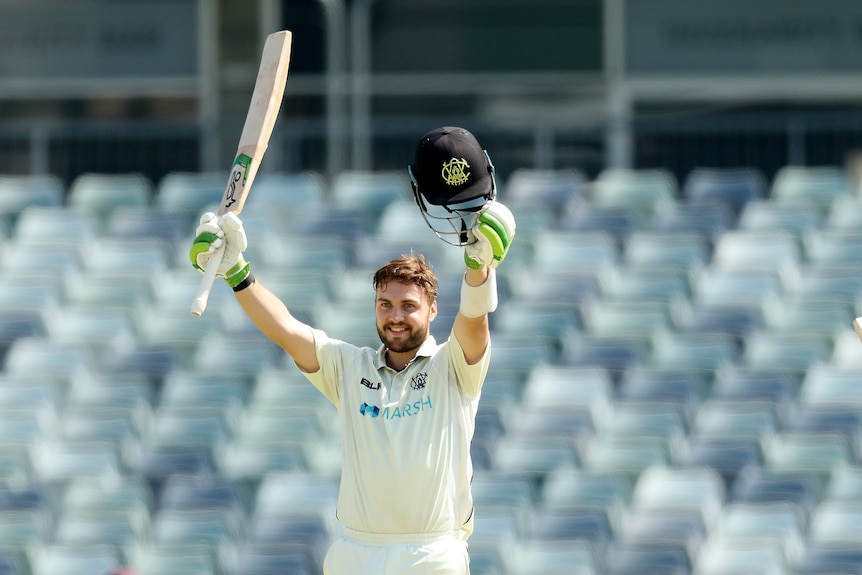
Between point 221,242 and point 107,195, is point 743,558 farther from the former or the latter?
point 107,195

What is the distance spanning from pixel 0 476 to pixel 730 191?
436cm

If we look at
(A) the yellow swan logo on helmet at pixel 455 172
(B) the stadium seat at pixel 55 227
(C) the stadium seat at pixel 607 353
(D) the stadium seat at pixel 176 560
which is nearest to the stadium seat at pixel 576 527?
(C) the stadium seat at pixel 607 353

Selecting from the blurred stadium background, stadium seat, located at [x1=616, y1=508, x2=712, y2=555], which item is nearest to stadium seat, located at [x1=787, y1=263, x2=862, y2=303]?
the blurred stadium background

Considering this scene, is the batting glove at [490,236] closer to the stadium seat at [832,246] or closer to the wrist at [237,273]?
the wrist at [237,273]

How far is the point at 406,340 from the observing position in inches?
171

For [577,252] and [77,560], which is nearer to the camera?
[77,560]

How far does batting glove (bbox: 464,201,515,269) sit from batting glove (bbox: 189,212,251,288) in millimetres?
603

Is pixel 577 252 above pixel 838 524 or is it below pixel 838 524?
above

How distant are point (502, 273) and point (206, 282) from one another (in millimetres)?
5411

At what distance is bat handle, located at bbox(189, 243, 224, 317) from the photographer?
4211 millimetres

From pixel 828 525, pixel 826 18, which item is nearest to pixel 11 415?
pixel 828 525

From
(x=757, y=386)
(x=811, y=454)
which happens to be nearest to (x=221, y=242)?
(x=811, y=454)

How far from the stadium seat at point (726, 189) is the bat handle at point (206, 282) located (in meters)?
5.99

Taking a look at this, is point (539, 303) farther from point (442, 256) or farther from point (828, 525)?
point (828, 525)
